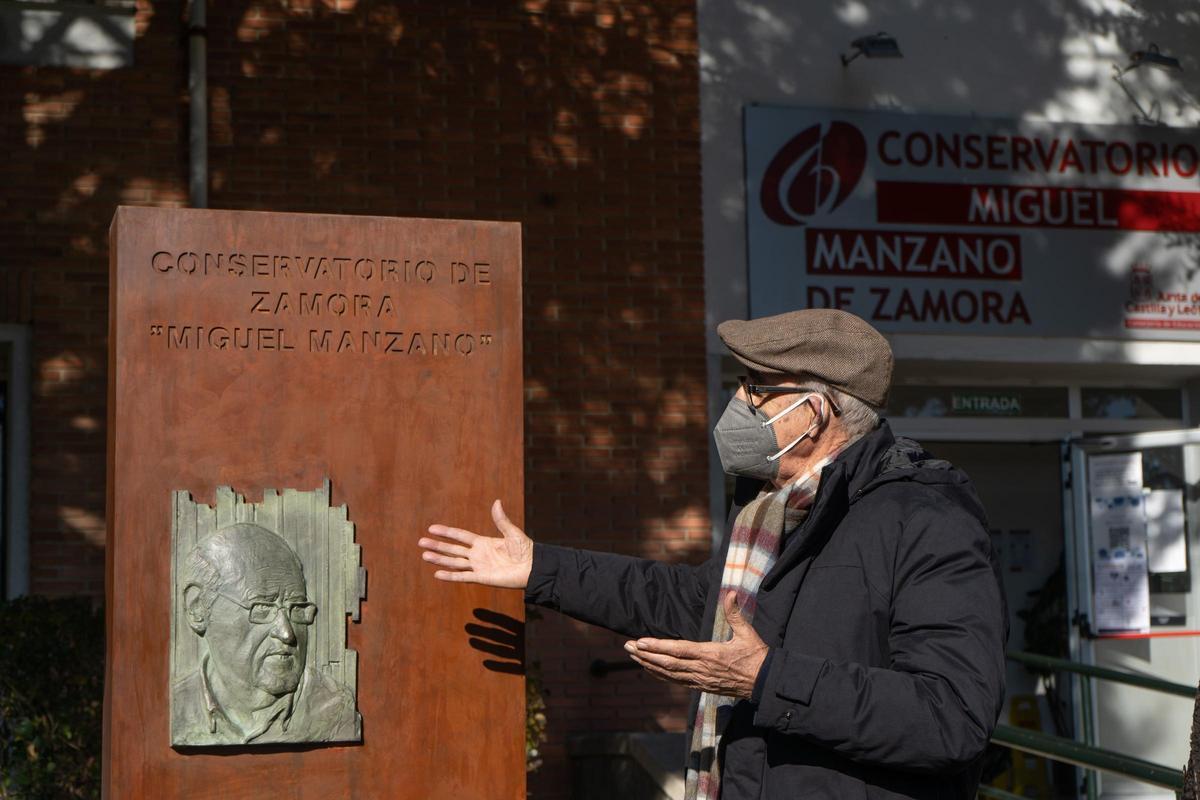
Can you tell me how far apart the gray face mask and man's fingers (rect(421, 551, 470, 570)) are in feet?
2.88

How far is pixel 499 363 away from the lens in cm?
402

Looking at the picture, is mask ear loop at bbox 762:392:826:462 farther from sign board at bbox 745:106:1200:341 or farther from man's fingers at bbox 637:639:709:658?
sign board at bbox 745:106:1200:341

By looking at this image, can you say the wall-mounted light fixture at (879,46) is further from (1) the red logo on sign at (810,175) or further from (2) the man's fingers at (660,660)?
(2) the man's fingers at (660,660)

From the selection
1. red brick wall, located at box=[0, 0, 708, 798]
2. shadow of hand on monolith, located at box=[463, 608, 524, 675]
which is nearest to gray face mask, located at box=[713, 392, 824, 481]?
shadow of hand on monolith, located at box=[463, 608, 524, 675]

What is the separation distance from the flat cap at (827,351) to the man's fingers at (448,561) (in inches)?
40.8

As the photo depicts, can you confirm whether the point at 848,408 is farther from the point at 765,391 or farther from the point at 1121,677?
the point at 1121,677

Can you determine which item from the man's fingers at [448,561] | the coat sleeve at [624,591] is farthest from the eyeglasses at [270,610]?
the coat sleeve at [624,591]

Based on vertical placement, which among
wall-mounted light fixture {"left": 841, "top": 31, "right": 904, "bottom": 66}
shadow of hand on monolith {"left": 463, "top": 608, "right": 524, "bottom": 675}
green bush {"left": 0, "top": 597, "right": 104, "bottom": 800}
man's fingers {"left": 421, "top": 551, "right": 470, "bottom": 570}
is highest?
wall-mounted light fixture {"left": 841, "top": 31, "right": 904, "bottom": 66}

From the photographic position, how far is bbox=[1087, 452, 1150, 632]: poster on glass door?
8.95 metres

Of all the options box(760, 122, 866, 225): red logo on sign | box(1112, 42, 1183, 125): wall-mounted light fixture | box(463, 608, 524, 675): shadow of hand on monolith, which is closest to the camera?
box(463, 608, 524, 675): shadow of hand on monolith

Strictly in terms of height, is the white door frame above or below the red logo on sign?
below

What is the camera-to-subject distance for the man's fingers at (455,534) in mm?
3826

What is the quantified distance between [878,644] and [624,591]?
2.95 feet

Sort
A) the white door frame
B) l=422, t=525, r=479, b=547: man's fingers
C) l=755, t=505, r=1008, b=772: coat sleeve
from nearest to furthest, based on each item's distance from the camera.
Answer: l=755, t=505, r=1008, b=772: coat sleeve < l=422, t=525, r=479, b=547: man's fingers < the white door frame
